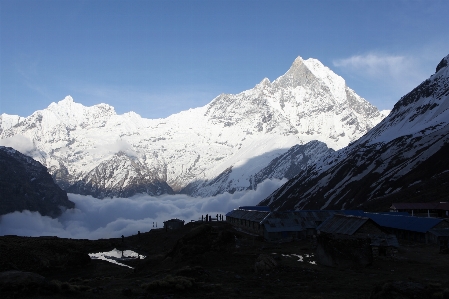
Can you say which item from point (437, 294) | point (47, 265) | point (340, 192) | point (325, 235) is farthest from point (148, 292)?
point (340, 192)

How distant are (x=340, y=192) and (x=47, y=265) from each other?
148674 millimetres

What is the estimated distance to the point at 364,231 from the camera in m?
53.0

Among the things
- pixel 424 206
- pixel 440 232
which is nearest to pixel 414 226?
pixel 440 232

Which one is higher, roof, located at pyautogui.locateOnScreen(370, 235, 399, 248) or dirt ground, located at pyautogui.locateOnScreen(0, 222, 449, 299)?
roof, located at pyautogui.locateOnScreen(370, 235, 399, 248)

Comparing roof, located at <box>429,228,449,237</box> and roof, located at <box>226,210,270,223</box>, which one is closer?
roof, located at <box>429,228,449,237</box>

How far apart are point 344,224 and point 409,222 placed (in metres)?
21.7

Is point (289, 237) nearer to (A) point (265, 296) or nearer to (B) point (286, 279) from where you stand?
(B) point (286, 279)

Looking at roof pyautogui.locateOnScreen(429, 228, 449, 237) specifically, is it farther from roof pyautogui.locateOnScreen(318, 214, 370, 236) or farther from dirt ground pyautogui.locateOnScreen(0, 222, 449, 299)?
roof pyautogui.locateOnScreen(318, 214, 370, 236)

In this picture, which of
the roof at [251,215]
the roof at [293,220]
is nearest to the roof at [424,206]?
the roof at [293,220]

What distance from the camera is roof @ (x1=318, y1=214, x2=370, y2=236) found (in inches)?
2121

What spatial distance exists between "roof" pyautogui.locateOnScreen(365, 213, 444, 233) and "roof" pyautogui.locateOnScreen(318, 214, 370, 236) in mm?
15316

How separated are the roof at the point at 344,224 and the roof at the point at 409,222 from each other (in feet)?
50.2

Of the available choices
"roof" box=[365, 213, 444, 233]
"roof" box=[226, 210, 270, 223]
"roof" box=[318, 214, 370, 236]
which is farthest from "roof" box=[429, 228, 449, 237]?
"roof" box=[226, 210, 270, 223]

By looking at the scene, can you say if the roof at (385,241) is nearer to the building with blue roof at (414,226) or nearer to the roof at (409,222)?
the building with blue roof at (414,226)
